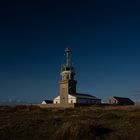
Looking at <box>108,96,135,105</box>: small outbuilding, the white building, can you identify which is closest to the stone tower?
the white building

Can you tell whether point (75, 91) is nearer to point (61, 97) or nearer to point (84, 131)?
point (61, 97)

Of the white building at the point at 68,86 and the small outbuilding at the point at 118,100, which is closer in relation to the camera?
the white building at the point at 68,86

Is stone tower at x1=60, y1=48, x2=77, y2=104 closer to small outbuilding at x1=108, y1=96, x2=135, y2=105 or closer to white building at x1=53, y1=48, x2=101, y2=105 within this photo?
white building at x1=53, y1=48, x2=101, y2=105

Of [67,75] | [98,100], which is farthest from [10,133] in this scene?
[98,100]

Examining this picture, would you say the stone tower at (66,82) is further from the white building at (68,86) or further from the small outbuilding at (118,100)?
the small outbuilding at (118,100)

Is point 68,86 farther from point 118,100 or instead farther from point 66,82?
point 118,100

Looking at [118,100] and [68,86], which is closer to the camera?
[68,86]

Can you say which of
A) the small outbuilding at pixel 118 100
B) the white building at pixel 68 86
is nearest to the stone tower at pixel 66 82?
the white building at pixel 68 86

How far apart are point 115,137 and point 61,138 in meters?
2.32

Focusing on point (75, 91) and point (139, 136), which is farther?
point (75, 91)

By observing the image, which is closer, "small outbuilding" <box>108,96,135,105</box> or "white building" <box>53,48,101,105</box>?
"white building" <box>53,48,101,105</box>

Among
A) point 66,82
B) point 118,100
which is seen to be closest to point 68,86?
point 66,82

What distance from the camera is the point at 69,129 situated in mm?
11844

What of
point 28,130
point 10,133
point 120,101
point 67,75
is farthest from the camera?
point 120,101
